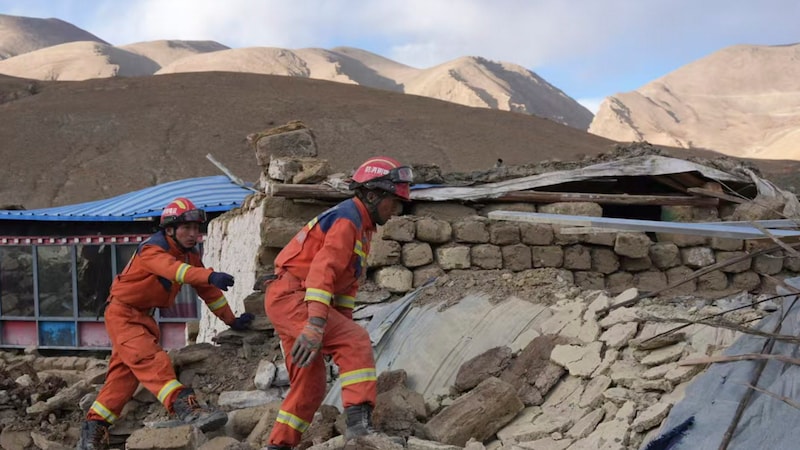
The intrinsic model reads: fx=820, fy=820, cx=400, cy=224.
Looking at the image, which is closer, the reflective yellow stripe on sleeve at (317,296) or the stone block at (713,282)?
the reflective yellow stripe on sleeve at (317,296)

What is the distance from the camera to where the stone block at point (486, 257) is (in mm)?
6492

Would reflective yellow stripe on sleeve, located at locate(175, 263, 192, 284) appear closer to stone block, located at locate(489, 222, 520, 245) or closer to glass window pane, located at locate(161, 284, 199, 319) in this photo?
stone block, located at locate(489, 222, 520, 245)

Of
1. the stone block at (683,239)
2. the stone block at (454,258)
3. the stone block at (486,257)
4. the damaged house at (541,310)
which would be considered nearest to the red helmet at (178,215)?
the damaged house at (541,310)

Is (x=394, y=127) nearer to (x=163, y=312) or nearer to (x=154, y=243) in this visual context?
(x=163, y=312)

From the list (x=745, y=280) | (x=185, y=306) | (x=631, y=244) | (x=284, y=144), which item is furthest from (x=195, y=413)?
(x=185, y=306)

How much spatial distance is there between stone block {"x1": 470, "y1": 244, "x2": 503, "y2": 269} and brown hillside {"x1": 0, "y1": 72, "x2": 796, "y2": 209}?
22.0 meters

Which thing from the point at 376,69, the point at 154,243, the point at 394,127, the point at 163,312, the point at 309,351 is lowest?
the point at 163,312

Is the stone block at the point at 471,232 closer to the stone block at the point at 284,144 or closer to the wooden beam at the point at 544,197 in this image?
the wooden beam at the point at 544,197

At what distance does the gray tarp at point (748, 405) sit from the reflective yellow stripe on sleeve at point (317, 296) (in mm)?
1720

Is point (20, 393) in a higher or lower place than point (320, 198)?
lower

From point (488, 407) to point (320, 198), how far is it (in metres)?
2.85

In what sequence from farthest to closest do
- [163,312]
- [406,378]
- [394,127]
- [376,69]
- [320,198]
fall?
[376,69] → [394,127] → [163,312] → [320,198] → [406,378]

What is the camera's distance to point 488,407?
14.5ft

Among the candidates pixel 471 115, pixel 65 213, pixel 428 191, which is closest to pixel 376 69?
pixel 471 115
